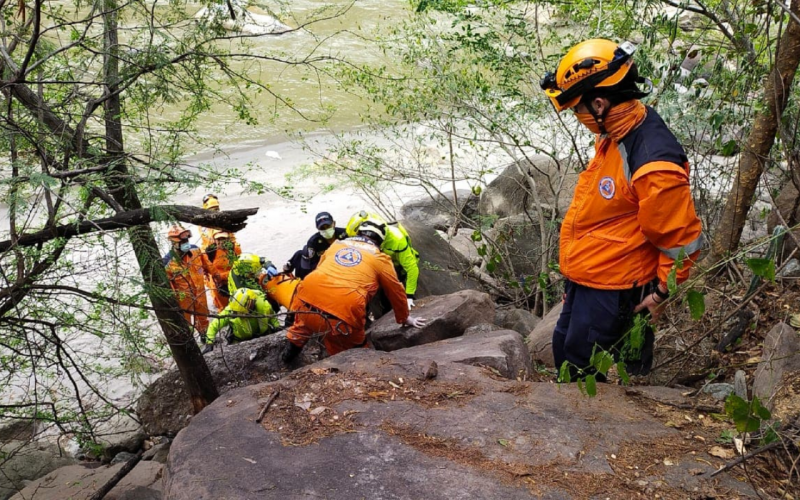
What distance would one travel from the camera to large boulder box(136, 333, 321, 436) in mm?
5840

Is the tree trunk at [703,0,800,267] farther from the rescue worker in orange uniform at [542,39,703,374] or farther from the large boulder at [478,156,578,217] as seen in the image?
the large boulder at [478,156,578,217]

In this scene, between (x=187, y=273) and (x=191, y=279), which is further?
(x=191, y=279)

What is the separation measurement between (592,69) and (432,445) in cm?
194

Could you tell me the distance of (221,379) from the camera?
598 cm

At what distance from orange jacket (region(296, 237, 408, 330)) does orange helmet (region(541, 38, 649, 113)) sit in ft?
7.85

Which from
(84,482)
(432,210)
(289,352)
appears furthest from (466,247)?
(84,482)

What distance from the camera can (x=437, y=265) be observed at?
299 inches

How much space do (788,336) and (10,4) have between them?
5424 mm

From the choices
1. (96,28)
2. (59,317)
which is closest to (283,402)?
(59,317)

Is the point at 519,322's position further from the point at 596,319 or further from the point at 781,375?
the point at 781,375

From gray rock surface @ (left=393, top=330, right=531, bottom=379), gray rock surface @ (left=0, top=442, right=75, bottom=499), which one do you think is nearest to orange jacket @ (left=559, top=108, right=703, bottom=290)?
gray rock surface @ (left=393, top=330, right=531, bottom=379)

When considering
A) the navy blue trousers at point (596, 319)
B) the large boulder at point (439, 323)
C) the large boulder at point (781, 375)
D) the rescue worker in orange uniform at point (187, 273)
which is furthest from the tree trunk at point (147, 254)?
the large boulder at point (781, 375)

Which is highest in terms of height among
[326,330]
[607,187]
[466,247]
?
[607,187]

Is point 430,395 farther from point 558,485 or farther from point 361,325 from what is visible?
point 361,325
